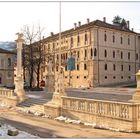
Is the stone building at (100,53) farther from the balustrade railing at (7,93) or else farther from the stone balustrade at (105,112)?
the stone balustrade at (105,112)

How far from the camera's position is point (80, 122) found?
1917 cm

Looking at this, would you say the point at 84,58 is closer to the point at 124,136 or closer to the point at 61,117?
the point at 61,117

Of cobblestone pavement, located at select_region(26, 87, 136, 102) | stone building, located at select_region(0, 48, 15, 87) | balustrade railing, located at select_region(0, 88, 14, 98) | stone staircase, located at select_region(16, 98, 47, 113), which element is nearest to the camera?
stone staircase, located at select_region(16, 98, 47, 113)

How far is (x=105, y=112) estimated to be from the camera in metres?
17.7

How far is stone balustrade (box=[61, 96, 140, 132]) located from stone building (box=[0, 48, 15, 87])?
67.8 metres

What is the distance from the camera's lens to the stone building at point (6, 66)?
87812mm

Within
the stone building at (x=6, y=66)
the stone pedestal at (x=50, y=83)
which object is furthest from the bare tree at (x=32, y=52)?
the stone building at (x=6, y=66)

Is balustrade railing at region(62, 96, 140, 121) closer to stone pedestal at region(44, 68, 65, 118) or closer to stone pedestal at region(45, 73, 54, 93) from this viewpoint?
stone pedestal at region(44, 68, 65, 118)

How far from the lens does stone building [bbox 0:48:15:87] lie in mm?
87812

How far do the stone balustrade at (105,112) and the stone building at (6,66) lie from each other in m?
67.8

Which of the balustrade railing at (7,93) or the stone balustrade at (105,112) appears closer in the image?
the stone balustrade at (105,112)

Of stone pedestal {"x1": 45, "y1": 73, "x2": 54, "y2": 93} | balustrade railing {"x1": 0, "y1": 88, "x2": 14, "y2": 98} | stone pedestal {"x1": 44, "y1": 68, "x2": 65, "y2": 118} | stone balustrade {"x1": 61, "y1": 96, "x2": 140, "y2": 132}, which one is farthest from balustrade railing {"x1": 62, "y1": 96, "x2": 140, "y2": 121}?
stone pedestal {"x1": 45, "y1": 73, "x2": 54, "y2": 93}

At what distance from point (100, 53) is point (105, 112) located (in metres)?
52.7

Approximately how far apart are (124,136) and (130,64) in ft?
208
